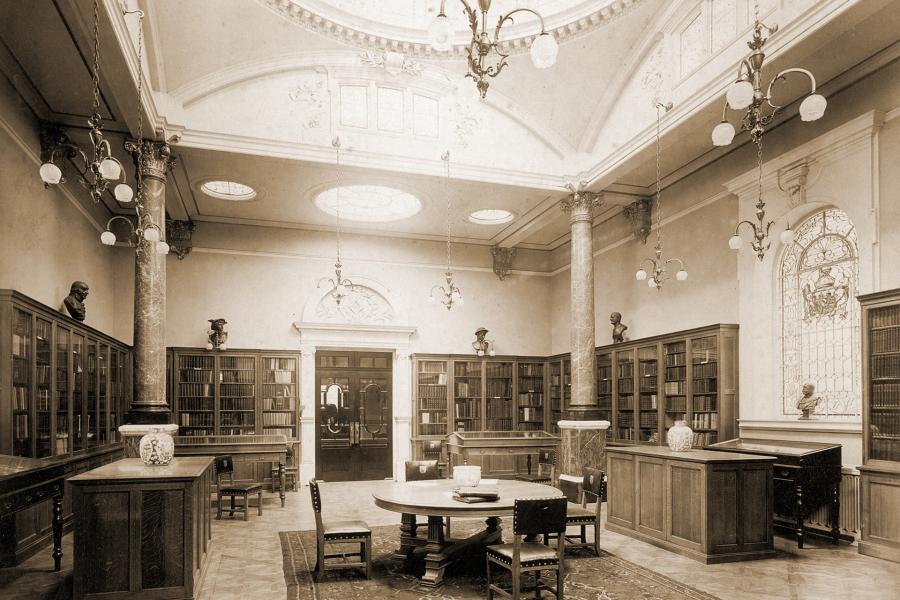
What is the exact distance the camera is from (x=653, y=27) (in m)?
8.51

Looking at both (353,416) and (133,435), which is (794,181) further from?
(353,416)

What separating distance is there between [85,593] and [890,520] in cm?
694

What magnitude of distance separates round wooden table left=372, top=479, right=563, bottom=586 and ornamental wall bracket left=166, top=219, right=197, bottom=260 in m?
7.88

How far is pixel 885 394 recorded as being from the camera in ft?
21.1

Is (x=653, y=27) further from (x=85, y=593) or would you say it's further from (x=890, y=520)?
(x=85, y=593)

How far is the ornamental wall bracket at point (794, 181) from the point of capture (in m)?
8.07

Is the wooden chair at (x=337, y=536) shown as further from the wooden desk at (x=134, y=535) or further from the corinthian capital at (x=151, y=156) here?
the corinthian capital at (x=151, y=156)

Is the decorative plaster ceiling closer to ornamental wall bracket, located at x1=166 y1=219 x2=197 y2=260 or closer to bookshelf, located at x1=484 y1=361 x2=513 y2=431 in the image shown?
ornamental wall bracket, located at x1=166 y1=219 x2=197 y2=260

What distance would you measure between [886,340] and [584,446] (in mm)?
4576

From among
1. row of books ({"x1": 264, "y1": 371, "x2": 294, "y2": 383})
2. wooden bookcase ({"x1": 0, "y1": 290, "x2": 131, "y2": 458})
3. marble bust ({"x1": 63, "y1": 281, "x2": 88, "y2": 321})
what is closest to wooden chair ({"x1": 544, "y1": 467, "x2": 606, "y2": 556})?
wooden bookcase ({"x1": 0, "y1": 290, "x2": 131, "y2": 458})

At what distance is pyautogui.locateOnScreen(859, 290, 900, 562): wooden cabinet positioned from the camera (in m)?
6.25

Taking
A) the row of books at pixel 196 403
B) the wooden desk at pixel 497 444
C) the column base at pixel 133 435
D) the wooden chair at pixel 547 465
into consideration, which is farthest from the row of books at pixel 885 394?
the row of books at pixel 196 403

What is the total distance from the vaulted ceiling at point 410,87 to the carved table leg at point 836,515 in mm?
4458

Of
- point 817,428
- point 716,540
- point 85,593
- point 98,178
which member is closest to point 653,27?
point 817,428
